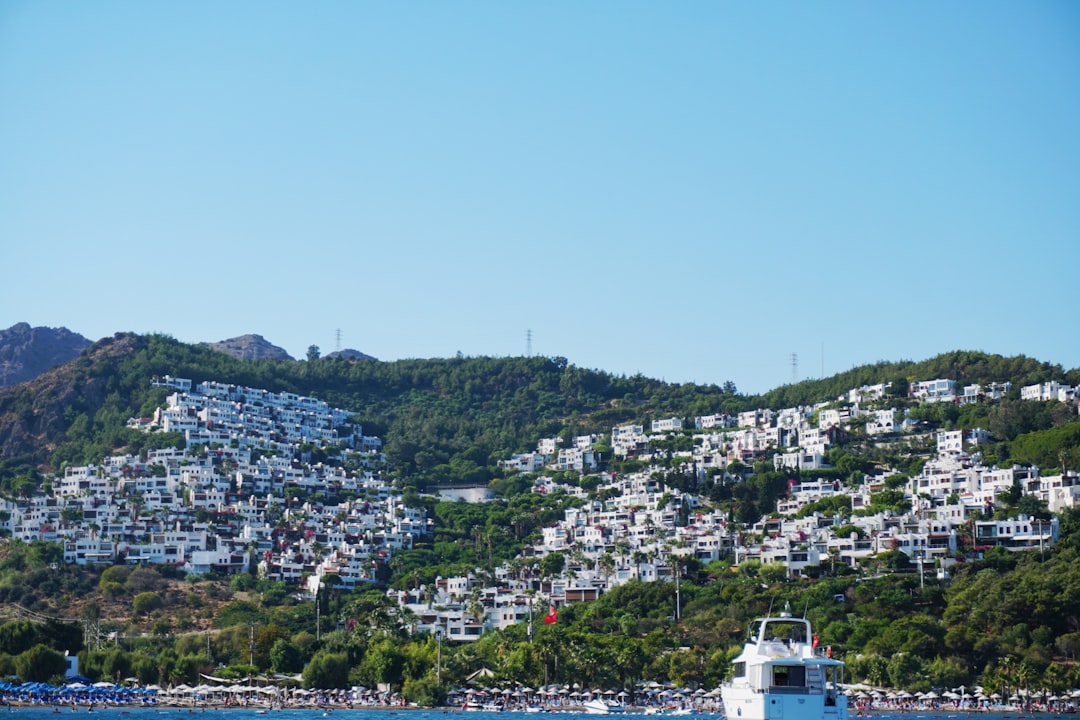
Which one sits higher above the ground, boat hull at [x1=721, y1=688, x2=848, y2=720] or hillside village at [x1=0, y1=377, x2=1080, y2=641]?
hillside village at [x1=0, y1=377, x2=1080, y2=641]

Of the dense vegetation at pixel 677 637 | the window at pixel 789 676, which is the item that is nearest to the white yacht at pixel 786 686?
the window at pixel 789 676

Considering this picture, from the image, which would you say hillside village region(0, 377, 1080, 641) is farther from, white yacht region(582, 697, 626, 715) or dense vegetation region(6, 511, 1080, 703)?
white yacht region(582, 697, 626, 715)

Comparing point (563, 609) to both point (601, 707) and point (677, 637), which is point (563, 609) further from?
point (601, 707)

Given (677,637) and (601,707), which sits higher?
(677,637)

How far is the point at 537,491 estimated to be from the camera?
159 metres

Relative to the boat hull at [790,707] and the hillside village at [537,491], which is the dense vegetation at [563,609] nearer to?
the hillside village at [537,491]

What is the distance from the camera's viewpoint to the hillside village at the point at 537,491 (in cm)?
11438

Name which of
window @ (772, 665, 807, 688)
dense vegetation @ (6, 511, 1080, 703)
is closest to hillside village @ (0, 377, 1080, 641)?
dense vegetation @ (6, 511, 1080, 703)

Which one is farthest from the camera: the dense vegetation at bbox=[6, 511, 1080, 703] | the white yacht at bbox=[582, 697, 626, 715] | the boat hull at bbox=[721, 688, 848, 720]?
the dense vegetation at bbox=[6, 511, 1080, 703]

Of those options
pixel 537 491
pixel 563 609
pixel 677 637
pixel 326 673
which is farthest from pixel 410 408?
pixel 326 673

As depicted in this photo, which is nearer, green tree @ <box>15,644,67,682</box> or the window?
the window

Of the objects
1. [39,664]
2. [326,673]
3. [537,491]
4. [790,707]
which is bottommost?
[326,673]

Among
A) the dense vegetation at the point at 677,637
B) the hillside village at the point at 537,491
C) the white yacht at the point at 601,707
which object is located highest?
the hillside village at the point at 537,491

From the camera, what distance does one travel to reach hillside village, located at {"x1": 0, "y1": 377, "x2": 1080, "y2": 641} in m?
114
